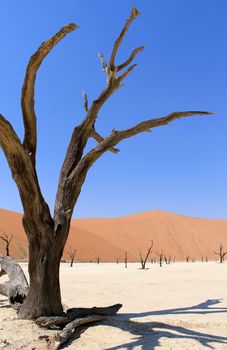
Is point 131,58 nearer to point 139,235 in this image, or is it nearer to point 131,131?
point 131,131

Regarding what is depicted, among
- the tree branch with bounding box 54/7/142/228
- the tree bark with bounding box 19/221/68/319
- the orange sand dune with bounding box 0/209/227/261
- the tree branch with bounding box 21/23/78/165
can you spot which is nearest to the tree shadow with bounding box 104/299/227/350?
the tree bark with bounding box 19/221/68/319

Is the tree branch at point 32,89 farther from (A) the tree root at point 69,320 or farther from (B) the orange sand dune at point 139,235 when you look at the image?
(B) the orange sand dune at point 139,235

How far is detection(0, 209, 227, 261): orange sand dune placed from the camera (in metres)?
59.2

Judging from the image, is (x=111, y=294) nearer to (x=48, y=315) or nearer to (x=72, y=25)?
(x=48, y=315)

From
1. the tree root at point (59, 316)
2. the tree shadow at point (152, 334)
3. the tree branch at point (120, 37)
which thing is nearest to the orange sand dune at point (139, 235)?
the tree root at point (59, 316)

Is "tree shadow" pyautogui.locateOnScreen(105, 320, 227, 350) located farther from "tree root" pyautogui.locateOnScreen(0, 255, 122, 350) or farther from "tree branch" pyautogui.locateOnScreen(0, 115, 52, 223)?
"tree branch" pyautogui.locateOnScreen(0, 115, 52, 223)

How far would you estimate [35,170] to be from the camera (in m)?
6.41

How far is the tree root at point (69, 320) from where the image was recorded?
208 inches

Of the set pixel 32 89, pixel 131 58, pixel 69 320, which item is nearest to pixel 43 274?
pixel 69 320

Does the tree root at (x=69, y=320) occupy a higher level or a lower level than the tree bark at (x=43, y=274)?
lower

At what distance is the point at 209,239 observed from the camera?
85.9 meters

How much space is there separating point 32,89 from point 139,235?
76.5m

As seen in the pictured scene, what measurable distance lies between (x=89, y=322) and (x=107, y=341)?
80cm

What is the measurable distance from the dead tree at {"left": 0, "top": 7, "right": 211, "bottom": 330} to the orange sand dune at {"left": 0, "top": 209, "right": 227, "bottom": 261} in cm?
4358
